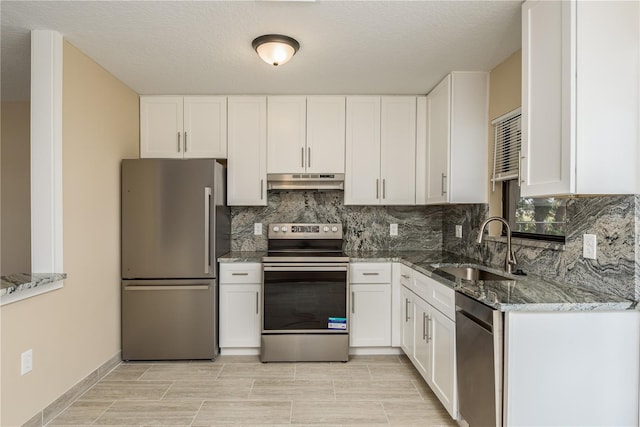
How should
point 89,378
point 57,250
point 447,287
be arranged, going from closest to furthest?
point 447,287, point 57,250, point 89,378

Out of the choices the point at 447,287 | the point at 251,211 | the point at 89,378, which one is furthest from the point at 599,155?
the point at 89,378

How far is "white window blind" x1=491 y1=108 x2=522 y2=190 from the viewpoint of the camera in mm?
2412

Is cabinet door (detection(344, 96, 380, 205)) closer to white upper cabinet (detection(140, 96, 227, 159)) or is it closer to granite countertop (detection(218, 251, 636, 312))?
granite countertop (detection(218, 251, 636, 312))

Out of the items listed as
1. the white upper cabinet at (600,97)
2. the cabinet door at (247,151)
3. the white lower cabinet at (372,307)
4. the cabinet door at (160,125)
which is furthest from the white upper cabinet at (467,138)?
the cabinet door at (160,125)

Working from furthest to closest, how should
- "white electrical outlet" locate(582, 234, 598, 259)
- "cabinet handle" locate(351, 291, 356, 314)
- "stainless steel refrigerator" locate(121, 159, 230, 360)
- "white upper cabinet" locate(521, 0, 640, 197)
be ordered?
"cabinet handle" locate(351, 291, 356, 314) → "stainless steel refrigerator" locate(121, 159, 230, 360) → "white electrical outlet" locate(582, 234, 598, 259) → "white upper cabinet" locate(521, 0, 640, 197)

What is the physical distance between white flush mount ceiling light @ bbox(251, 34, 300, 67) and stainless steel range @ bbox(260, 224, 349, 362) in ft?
5.15

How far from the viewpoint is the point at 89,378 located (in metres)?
2.57

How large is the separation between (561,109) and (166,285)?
298cm

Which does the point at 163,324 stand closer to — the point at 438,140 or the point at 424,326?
the point at 424,326

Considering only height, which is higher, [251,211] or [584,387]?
[251,211]

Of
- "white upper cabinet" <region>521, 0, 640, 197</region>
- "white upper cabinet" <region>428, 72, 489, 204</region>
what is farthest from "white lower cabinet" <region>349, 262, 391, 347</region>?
"white upper cabinet" <region>521, 0, 640, 197</region>

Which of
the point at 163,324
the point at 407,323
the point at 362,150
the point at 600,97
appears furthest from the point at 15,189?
the point at 600,97

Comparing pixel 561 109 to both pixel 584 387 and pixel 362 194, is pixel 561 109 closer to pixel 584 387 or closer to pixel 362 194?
pixel 584 387

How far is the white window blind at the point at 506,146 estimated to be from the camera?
7.91ft
